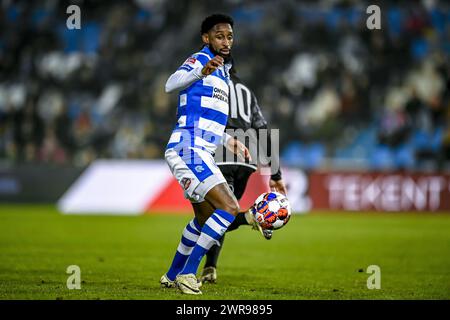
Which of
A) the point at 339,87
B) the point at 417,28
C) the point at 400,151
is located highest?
the point at 417,28

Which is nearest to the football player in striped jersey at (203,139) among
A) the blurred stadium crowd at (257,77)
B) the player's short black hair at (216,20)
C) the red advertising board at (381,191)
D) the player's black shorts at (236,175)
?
the player's short black hair at (216,20)

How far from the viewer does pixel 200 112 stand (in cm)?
707

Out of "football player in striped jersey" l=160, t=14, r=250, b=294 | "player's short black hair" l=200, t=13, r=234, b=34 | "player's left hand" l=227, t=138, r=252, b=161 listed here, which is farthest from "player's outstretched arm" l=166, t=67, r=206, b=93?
"player's left hand" l=227, t=138, r=252, b=161

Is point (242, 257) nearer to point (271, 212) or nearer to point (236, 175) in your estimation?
point (236, 175)

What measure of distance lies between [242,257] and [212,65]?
4794 mm

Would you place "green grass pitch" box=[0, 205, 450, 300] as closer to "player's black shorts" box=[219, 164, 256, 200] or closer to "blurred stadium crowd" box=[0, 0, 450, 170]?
"player's black shorts" box=[219, 164, 256, 200]

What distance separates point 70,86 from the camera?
2305cm

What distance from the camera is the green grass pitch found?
7246 mm

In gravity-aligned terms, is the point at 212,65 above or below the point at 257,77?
below

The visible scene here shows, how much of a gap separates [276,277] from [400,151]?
13.1 meters

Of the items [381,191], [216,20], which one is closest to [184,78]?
[216,20]

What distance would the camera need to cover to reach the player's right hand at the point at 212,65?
22.1 feet
